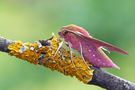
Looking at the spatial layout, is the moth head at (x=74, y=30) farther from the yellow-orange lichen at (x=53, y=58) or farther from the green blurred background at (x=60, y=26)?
the green blurred background at (x=60, y=26)

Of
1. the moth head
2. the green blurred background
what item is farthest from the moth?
the green blurred background

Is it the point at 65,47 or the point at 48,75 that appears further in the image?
the point at 48,75

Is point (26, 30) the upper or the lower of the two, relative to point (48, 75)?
upper

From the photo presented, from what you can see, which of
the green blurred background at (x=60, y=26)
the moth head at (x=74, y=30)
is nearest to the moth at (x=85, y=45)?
the moth head at (x=74, y=30)

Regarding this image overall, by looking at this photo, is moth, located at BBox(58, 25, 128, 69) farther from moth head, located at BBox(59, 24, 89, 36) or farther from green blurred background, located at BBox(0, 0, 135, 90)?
green blurred background, located at BBox(0, 0, 135, 90)

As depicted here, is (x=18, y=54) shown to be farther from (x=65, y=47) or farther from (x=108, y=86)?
(x=108, y=86)

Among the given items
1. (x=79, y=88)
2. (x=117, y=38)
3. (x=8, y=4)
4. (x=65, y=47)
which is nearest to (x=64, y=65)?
(x=65, y=47)
